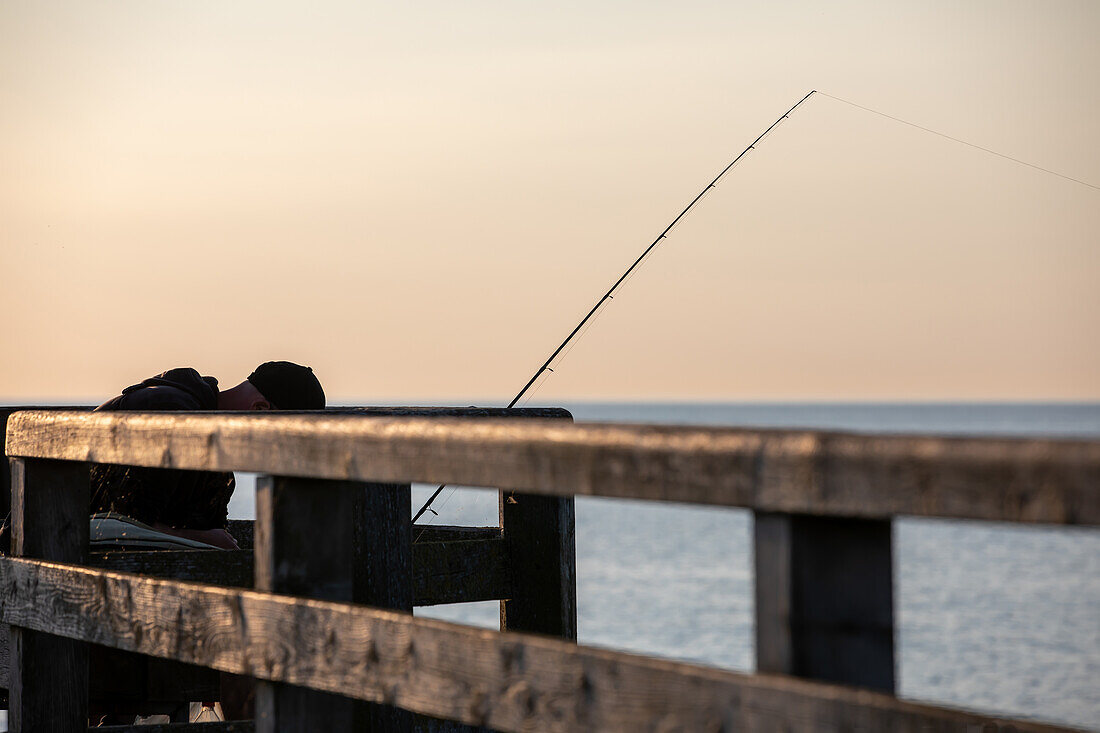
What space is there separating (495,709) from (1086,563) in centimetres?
5733

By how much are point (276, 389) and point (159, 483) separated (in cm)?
66

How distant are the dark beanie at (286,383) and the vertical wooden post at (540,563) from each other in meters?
0.99

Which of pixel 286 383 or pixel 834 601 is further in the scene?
pixel 286 383

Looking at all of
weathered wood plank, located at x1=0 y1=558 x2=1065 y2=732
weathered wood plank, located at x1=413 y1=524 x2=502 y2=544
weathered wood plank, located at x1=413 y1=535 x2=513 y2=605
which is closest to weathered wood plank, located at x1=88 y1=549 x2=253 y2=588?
weathered wood plank, located at x1=413 y1=535 x2=513 y2=605

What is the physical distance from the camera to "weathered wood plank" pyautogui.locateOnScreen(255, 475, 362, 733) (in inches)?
102

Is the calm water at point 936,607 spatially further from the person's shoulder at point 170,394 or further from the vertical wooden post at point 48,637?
the vertical wooden post at point 48,637

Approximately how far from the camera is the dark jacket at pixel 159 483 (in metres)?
4.54

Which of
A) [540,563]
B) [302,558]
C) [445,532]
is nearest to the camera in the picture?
[302,558]

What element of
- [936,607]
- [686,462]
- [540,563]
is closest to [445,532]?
[540,563]

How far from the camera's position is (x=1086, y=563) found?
2136 inches

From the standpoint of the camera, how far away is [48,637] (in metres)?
3.50

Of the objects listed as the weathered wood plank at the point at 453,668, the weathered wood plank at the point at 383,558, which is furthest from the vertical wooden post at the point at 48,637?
the weathered wood plank at the point at 383,558

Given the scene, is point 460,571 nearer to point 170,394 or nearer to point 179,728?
point 179,728

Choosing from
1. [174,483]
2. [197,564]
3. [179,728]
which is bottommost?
[179,728]
